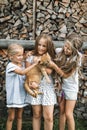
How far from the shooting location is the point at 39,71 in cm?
488

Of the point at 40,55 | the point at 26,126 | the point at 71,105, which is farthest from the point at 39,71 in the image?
the point at 26,126

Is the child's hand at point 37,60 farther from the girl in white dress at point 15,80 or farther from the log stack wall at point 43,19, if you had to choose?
the log stack wall at point 43,19

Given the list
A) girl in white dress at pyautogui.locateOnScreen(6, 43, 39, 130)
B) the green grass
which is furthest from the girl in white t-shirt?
the green grass

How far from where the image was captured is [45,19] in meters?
6.61

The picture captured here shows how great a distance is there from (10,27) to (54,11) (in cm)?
67

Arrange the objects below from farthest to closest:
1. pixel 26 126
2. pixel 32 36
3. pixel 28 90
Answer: pixel 32 36
pixel 26 126
pixel 28 90

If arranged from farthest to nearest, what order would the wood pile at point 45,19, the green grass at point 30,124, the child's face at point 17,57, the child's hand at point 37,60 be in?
the wood pile at point 45,19 → the green grass at point 30,124 → the child's face at point 17,57 → the child's hand at point 37,60

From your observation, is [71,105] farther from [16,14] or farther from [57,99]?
[16,14]

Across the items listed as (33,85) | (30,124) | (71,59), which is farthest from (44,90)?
(30,124)

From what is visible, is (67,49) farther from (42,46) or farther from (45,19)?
(45,19)

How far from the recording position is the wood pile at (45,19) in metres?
→ 6.59

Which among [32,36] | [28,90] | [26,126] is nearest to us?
[28,90]

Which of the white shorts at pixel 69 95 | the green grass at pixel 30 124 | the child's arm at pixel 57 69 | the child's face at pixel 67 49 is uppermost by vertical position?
the child's face at pixel 67 49

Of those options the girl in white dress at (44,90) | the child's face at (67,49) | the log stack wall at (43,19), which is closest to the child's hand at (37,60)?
the girl in white dress at (44,90)
